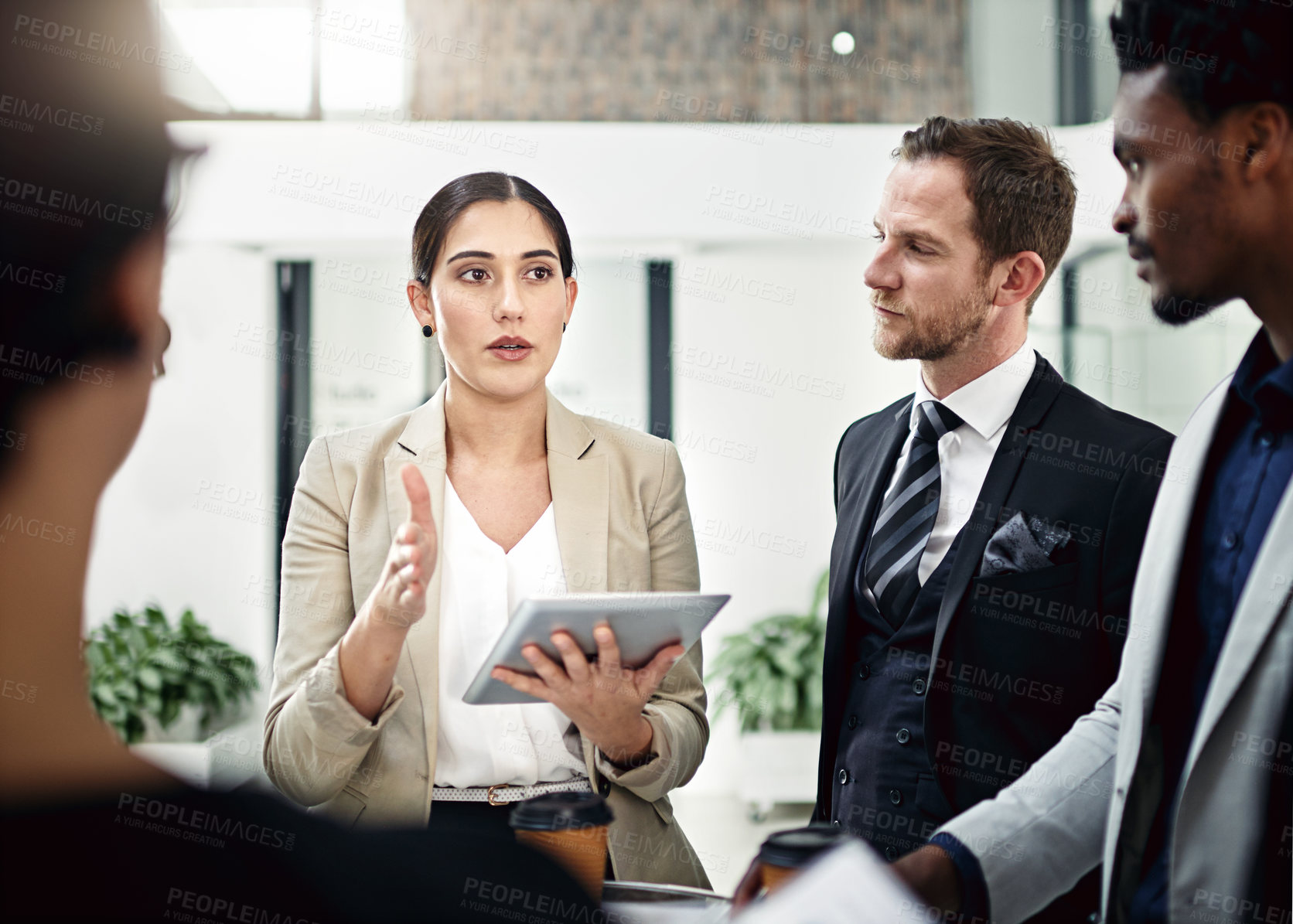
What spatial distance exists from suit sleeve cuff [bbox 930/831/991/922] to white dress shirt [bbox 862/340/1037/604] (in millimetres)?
718

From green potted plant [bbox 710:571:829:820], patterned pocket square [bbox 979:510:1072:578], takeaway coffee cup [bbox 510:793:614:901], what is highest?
patterned pocket square [bbox 979:510:1072:578]

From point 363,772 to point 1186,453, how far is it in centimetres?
147

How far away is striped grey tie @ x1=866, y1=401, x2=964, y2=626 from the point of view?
203 cm

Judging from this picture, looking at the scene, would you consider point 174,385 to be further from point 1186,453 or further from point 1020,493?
point 1186,453

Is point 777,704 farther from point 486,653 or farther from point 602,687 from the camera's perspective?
point 602,687

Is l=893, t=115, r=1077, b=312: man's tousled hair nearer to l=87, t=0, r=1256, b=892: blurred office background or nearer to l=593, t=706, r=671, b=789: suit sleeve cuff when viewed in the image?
l=593, t=706, r=671, b=789: suit sleeve cuff

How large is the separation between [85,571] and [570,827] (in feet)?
2.26

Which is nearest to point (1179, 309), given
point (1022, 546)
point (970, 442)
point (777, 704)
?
point (1022, 546)

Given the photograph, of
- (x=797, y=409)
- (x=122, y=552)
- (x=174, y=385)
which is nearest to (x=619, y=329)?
(x=797, y=409)

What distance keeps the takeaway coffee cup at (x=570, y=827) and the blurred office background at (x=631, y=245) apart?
4.71 metres

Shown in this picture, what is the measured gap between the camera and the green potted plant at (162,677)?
5.46m

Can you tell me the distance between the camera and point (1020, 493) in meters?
1.99

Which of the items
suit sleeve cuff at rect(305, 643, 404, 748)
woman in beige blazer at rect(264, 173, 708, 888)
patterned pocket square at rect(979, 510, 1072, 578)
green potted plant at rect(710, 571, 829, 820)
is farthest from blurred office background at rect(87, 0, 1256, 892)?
suit sleeve cuff at rect(305, 643, 404, 748)

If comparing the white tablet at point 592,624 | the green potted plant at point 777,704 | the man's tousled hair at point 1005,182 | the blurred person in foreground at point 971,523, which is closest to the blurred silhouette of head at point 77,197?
the white tablet at point 592,624
